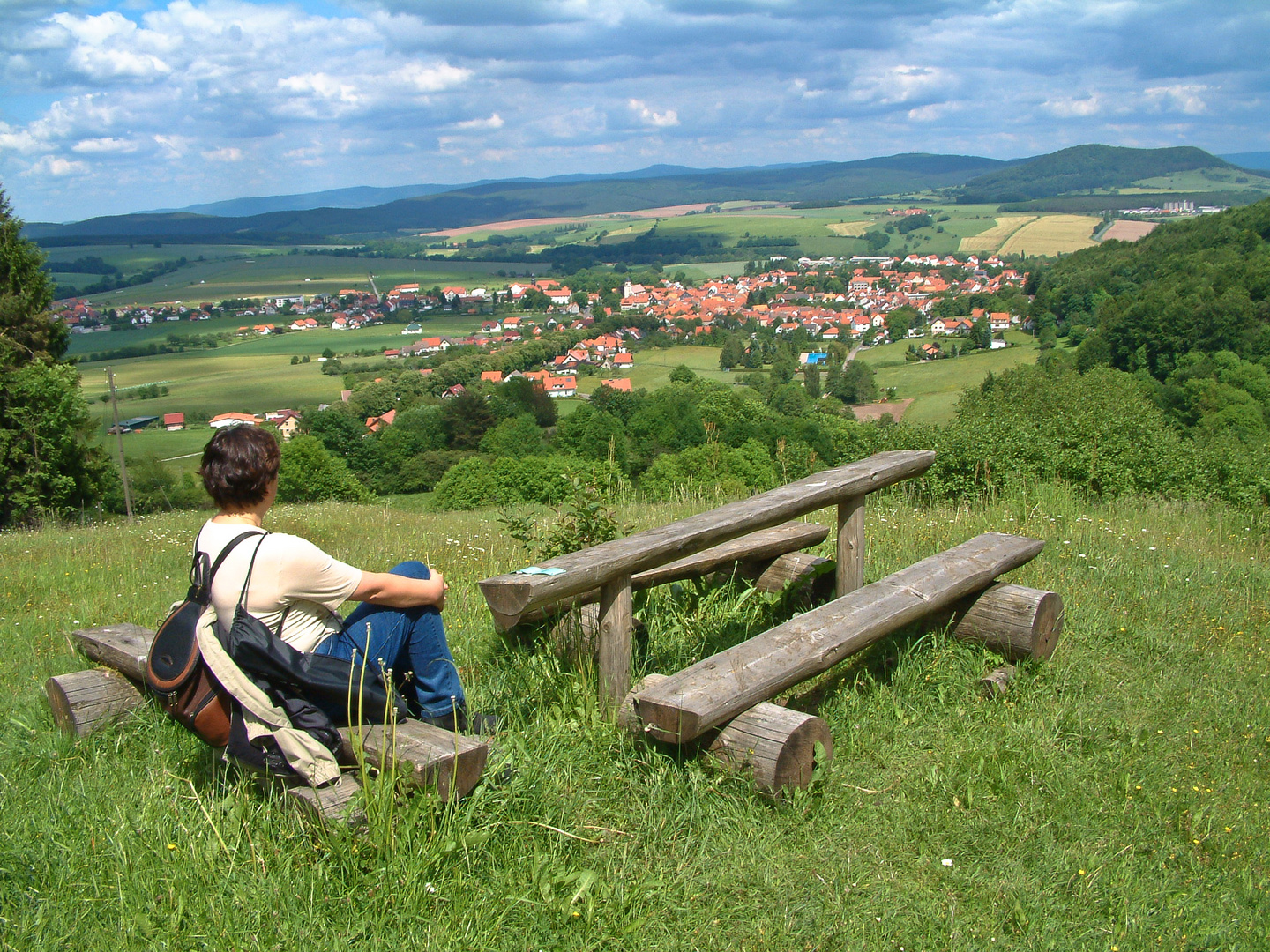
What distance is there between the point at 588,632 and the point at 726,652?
68cm

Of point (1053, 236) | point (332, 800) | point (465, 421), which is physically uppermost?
point (1053, 236)

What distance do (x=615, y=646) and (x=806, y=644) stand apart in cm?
68

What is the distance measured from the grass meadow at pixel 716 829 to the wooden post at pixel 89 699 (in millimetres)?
56

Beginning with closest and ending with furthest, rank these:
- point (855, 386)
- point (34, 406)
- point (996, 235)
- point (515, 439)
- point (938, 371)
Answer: point (34, 406), point (515, 439), point (855, 386), point (938, 371), point (996, 235)

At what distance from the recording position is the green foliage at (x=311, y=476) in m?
45.9

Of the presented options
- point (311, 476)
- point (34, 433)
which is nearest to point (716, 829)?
point (34, 433)

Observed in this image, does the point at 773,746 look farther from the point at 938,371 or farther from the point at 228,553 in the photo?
the point at 938,371

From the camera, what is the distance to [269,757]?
249 cm

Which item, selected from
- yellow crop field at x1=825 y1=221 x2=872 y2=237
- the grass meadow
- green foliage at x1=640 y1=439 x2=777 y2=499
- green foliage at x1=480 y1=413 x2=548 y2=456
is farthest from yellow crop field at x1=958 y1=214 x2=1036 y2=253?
the grass meadow

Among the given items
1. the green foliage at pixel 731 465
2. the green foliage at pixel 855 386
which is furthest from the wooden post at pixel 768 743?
the green foliage at pixel 855 386

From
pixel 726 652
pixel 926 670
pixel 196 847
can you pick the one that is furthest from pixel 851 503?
pixel 196 847

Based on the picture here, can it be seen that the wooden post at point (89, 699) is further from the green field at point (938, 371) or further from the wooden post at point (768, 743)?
the green field at point (938, 371)

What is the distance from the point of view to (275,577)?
8.45 feet

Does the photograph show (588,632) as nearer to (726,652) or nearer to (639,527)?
(726,652)
